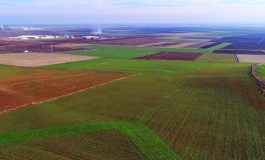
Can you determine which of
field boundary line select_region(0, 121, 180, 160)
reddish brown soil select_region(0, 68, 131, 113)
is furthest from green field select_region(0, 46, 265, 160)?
reddish brown soil select_region(0, 68, 131, 113)

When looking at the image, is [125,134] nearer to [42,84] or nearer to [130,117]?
[130,117]

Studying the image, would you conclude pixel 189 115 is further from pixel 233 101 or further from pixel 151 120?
pixel 233 101

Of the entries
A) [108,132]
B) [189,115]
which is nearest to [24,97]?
[108,132]

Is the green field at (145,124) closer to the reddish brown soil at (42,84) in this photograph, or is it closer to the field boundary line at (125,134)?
the field boundary line at (125,134)

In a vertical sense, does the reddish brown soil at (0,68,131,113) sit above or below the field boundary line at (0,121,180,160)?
below

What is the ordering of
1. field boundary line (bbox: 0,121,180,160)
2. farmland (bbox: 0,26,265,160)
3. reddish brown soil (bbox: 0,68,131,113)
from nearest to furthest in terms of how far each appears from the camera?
field boundary line (bbox: 0,121,180,160), farmland (bbox: 0,26,265,160), reddish brown soil (bbox: 0,68,131,113)

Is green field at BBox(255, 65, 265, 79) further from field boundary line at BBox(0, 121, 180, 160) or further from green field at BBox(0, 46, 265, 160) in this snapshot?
field boundary line at BBox(0, 121, 180, 160)
